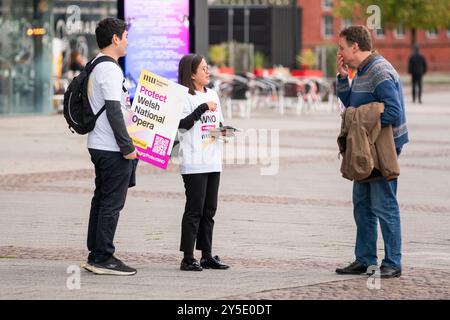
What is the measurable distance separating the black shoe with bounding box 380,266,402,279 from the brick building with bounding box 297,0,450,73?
81841 millimetres

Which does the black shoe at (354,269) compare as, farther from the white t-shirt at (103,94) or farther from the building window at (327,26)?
the building window at (327,26)


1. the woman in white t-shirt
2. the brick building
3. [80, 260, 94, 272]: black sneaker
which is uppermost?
the woman in white t-shirt

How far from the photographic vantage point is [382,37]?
91.6 metres

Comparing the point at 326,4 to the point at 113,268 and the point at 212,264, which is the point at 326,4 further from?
the point at 113,268

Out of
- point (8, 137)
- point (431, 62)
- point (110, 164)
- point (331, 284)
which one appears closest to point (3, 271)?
point (110, 164)

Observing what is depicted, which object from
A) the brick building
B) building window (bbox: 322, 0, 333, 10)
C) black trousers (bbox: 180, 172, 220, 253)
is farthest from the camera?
building window (bbox: 322, 0, 333, 10)

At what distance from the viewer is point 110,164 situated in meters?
9.20

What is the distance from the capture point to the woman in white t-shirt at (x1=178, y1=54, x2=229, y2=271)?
31.3 feet

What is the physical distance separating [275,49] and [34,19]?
3588 centimetres

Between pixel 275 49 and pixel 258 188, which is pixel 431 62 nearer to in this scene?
pixel 275 49

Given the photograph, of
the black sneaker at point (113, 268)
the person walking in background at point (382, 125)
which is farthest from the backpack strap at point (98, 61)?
the person walking in background at point (382, 125)

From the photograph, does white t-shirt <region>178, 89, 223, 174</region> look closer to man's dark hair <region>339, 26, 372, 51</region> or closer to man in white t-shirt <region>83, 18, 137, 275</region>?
man in white t-shirt <region>83, 18, 137, 275</region>

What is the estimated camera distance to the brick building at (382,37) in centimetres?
9075

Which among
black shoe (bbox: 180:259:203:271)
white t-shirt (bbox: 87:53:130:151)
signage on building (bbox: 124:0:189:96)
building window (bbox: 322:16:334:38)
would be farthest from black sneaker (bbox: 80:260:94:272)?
building window (bbox: 322:16:334:38)
